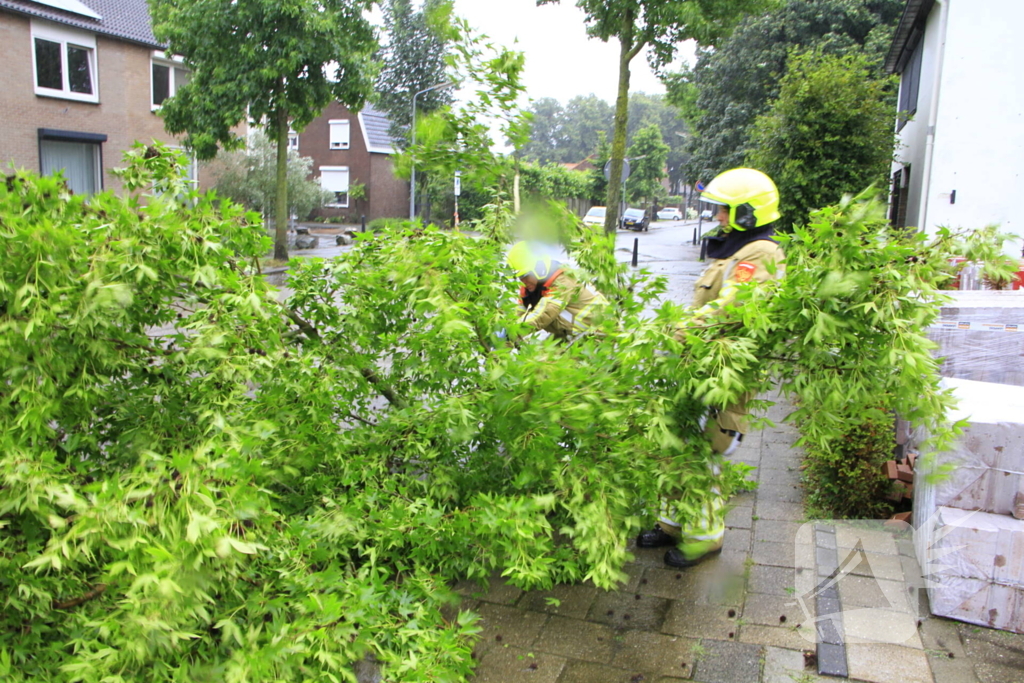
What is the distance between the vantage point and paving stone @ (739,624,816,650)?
331cm

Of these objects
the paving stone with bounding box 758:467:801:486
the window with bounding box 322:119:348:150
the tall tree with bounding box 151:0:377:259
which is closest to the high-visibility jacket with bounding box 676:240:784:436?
the paving stone with bounding box 758:467:801:486

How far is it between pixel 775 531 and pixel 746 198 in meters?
1.83

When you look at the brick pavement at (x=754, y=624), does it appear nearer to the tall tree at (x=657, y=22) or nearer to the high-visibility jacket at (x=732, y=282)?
the high-visibility jacket at (x=732, y=282)

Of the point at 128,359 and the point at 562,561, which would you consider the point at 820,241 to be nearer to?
the point at 562,561

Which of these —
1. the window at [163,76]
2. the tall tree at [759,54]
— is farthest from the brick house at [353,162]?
the tall tree at [759,54]

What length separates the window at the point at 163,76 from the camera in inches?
1041

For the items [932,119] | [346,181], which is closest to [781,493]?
[932,119]

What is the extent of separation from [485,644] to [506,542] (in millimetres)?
846

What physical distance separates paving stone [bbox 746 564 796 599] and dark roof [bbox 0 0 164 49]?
23.1 meters

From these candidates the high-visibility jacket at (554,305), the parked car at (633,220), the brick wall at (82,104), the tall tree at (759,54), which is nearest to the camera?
the high-visibility jacket at (554,305)

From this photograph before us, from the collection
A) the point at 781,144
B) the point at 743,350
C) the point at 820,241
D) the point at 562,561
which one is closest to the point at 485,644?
the point at 562,561

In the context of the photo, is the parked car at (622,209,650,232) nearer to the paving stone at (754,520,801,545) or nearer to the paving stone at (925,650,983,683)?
the paving stone at (754,520,801,545)

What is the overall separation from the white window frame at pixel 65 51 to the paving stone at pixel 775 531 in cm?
2442

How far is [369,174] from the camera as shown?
4419 cm
